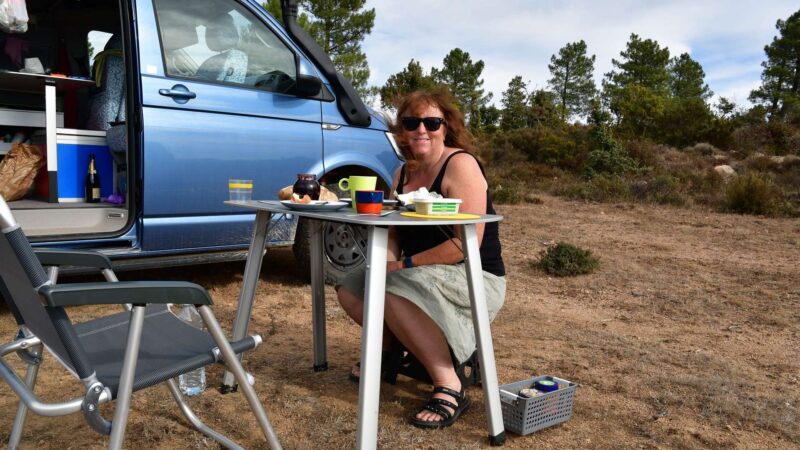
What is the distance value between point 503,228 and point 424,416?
607cm

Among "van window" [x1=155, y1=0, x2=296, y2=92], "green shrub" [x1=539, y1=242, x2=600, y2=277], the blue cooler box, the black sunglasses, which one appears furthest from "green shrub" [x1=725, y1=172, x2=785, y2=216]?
the blue cooler box

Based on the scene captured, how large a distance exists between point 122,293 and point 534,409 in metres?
1.65

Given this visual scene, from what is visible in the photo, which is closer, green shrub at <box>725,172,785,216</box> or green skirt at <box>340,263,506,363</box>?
green skirt at <box>340,263,506,363</box>

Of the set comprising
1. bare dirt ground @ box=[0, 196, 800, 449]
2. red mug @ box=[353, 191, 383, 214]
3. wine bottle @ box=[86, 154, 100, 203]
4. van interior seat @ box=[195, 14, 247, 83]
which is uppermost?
van interior seat @ box=[195, 14, 247, 83]

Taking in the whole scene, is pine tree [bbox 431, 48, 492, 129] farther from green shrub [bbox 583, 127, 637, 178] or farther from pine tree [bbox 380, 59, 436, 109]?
green shrub [bbox 583, 127, 637, 178]

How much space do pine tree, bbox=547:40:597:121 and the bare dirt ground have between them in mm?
40994

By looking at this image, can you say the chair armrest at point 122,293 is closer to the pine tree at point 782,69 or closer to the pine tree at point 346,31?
the pine tree at point 346,31

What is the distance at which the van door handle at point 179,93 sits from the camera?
369cm

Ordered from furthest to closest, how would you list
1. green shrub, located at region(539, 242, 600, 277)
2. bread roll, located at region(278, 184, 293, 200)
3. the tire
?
green shrub, located at region(539, 242, 600, 277) < the tire < bread roll, located at region(278, 184, 293, 200)

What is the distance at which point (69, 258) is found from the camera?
212cm

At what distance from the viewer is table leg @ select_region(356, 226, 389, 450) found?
6.82ft

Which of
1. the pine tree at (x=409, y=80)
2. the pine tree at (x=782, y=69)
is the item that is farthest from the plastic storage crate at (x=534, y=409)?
the pine tree at (x=782, y=69)

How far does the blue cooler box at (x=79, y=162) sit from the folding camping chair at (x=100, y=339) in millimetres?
2378

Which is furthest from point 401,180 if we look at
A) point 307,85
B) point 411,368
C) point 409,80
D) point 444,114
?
point 409,80
